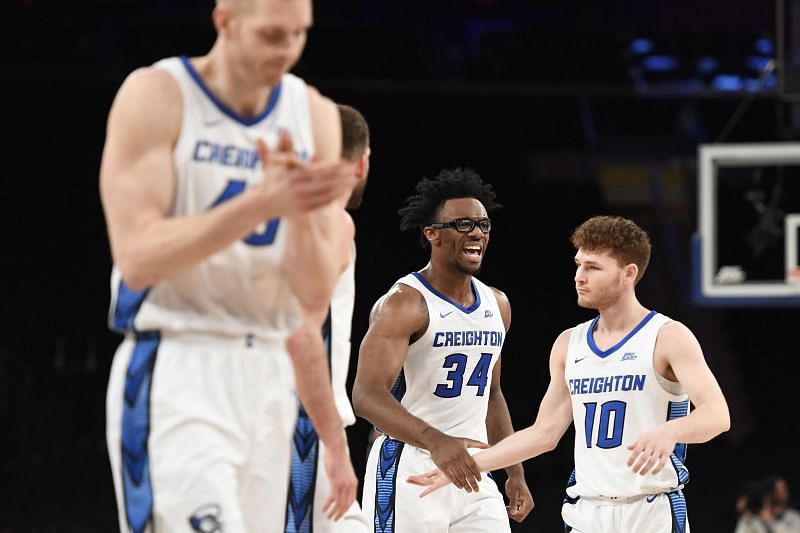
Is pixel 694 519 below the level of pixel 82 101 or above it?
below

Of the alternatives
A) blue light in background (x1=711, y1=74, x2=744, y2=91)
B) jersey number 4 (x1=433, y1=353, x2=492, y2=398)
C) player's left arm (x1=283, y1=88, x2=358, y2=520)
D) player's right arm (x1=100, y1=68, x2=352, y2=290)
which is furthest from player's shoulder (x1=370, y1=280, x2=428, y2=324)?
blue light in background (x1=711, y1=74, x2=744, y2=91)

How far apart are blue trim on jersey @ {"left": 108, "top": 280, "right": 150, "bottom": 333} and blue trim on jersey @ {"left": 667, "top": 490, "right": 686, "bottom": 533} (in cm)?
290

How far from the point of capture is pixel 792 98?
31.6ft

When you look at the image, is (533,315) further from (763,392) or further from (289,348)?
(289,348)

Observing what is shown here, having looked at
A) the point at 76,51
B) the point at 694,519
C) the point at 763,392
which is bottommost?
the point at 694,519

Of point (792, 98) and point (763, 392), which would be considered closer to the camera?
A: point (792, 98)

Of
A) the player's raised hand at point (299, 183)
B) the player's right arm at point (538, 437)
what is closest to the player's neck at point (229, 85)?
the player's raised hand at point (299, 183)

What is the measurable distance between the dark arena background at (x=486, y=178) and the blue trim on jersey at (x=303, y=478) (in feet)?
28.4

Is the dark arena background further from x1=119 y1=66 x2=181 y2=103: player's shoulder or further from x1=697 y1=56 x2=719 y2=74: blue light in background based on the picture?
x1=119 y1=66 x2=181 y2=103: player's shoulder

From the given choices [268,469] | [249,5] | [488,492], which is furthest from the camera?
[488,492]

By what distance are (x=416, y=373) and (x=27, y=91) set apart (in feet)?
33.1

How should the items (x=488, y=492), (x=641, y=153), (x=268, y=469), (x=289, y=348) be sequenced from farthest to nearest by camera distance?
(x=641, y=153) < (x=488, y=492) < (x=289, y=348) < (x=268, y=469)

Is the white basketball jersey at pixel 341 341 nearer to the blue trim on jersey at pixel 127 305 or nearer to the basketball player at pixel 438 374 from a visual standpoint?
the basketball player at pixel 438 374

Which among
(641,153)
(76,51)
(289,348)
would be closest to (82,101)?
(76,51)
